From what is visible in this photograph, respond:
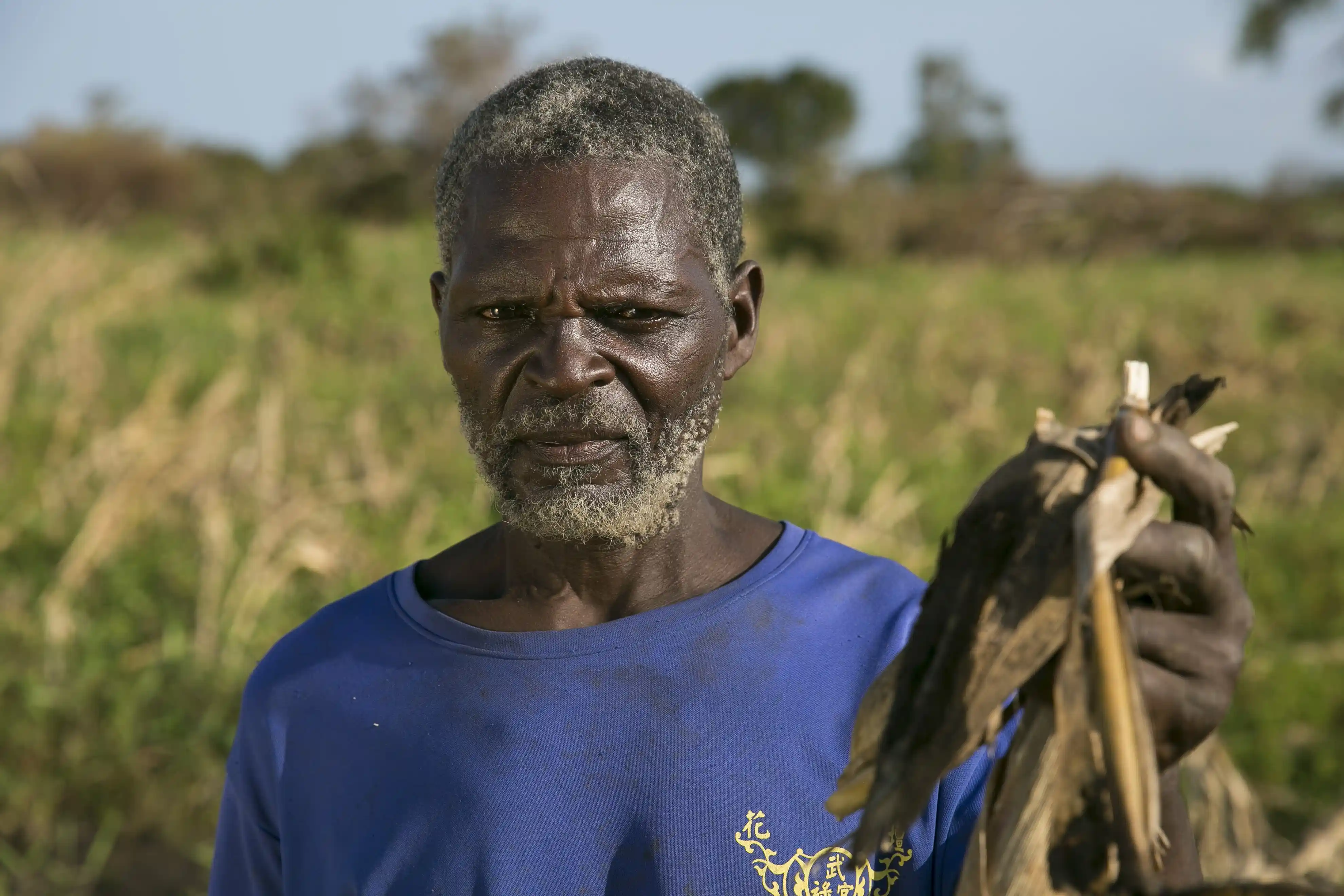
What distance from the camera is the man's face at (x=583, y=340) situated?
1598mm

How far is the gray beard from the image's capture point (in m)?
1.62

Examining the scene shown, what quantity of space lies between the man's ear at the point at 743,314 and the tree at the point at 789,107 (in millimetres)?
32920

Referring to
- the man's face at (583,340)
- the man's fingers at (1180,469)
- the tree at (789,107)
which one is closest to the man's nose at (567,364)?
the man's face at (583,340)

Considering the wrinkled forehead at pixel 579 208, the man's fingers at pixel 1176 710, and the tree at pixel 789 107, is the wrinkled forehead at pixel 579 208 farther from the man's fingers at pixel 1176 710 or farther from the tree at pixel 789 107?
the tree at pixel 789 107

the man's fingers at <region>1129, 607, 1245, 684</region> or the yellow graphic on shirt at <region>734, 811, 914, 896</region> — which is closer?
the man's fingers at <region>1129, 607, 1245, 684</region>

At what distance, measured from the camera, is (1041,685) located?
40.9 inches

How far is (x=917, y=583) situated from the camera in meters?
1.69

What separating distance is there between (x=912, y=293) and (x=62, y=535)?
305 inches

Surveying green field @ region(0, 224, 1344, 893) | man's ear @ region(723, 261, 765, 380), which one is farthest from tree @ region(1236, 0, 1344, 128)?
man's ear @ region(723, 261, 765, 380)

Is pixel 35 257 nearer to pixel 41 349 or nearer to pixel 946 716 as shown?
pixel 41 349

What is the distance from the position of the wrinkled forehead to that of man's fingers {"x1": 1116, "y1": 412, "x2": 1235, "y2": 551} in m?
0.77

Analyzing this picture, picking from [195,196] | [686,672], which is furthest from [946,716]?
[195,196]

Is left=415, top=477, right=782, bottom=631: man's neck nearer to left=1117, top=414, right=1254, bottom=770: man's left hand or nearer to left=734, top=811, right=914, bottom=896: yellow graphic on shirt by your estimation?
left=734, top=811, right=914, bottom=896: yellow graphic on shirt

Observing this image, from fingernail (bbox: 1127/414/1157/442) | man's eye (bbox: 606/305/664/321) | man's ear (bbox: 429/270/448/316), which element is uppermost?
man's ear (bbox: 429/270/448/316)
